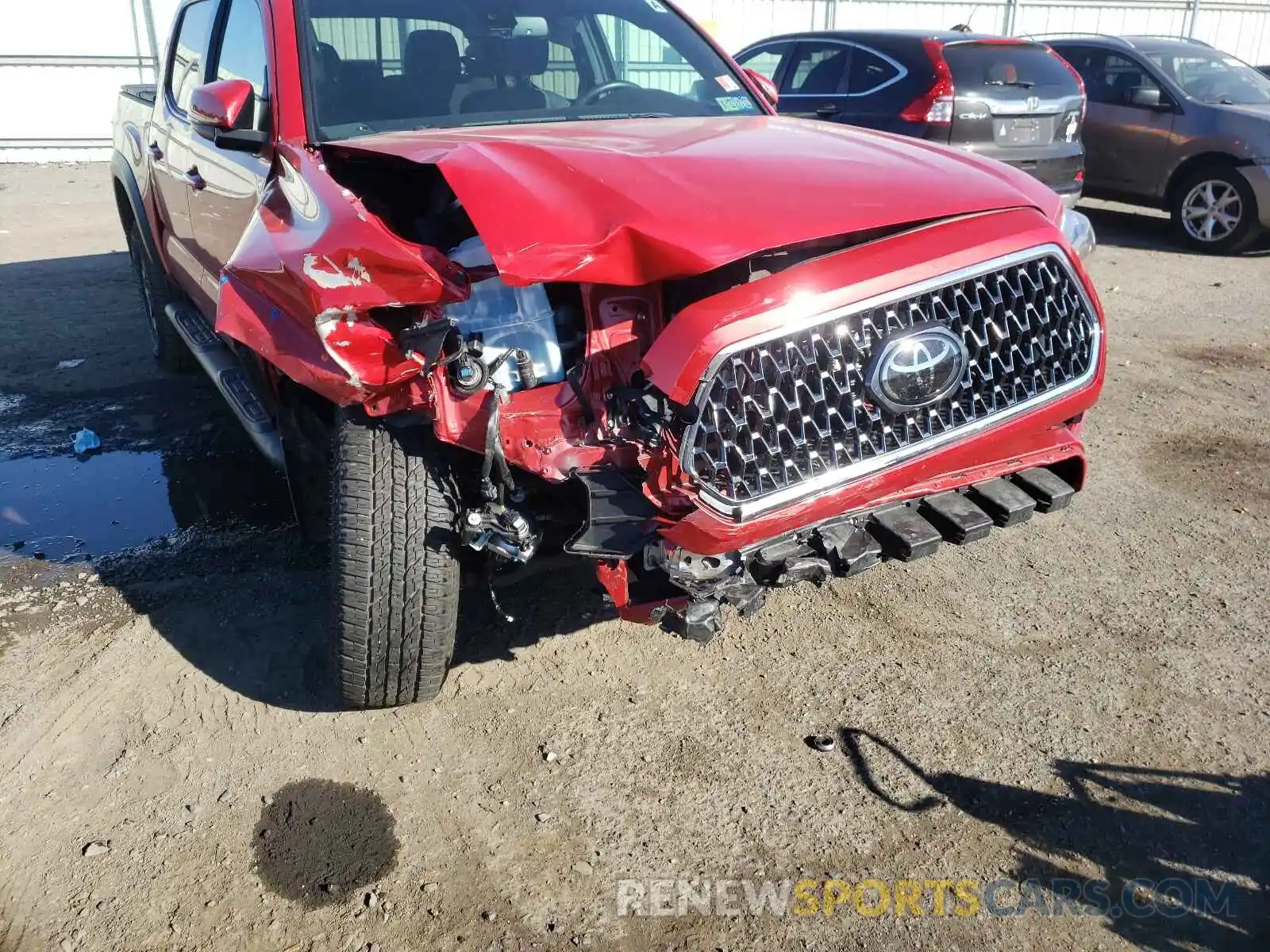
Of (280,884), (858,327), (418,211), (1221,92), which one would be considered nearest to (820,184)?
(858,327)

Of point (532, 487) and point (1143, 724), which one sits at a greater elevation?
point (532, 487)

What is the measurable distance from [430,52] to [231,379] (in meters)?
1.41

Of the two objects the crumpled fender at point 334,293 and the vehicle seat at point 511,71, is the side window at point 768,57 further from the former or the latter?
the crumpled fender at point 334,293

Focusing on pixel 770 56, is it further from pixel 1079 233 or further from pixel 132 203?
pixel 1079 233

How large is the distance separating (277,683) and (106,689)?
1.59 ft

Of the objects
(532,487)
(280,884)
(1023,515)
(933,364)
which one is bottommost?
(280,884)

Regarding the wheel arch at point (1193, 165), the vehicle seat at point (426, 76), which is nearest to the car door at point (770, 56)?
the wheel arch at point (1193, 165)

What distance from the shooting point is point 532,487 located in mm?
2406

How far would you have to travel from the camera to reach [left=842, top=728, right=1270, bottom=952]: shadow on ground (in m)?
2.16

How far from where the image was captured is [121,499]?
4.25 m

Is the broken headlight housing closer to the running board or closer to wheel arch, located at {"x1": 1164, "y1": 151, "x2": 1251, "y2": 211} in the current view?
the running board

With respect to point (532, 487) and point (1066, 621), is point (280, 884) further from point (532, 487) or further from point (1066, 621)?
point (1066, 621)

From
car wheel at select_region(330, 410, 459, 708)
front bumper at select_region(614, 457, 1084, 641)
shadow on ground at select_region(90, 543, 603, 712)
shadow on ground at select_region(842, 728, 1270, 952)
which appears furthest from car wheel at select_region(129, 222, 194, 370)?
shadow on ground at select_region(842, 728, 1270, 952)

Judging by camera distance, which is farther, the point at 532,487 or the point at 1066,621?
the point at 1066,621
